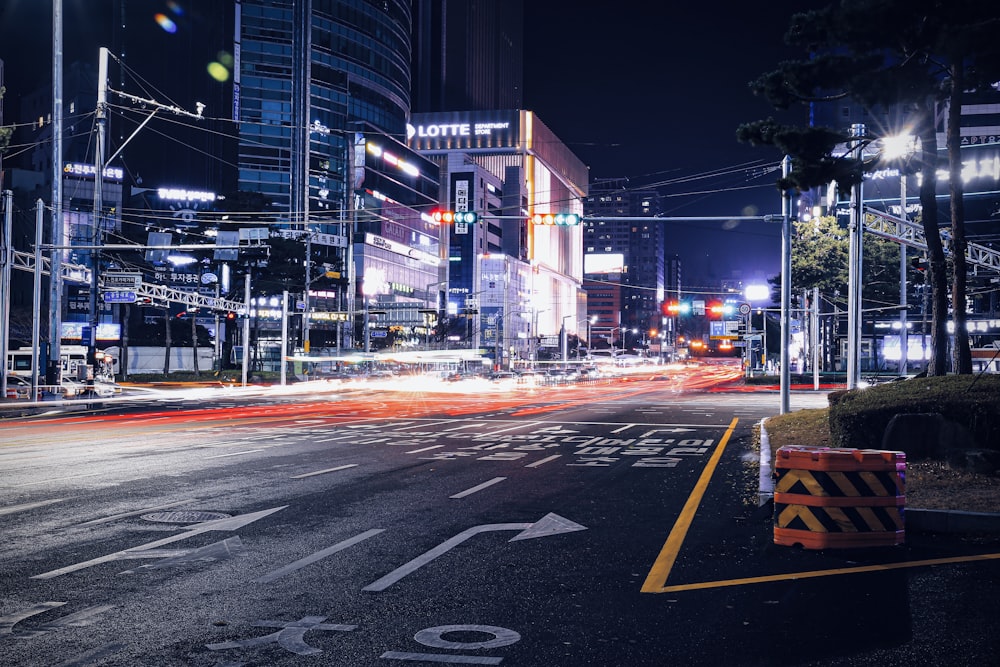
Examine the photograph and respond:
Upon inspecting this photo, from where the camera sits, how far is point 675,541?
30.2 feet

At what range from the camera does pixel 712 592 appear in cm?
706

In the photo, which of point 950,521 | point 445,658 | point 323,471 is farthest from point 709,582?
point 323,471

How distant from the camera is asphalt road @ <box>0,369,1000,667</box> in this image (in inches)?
223

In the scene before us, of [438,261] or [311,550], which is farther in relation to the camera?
[438,261]

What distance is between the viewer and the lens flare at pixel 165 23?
100688mm

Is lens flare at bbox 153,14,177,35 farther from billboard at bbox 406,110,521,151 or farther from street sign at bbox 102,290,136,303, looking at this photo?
billboard at bbox 406,110,521,151

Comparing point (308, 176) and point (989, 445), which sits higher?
point (308, 176)

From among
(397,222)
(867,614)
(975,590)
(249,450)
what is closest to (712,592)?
(867,614)

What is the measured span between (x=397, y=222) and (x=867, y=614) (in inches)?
4706

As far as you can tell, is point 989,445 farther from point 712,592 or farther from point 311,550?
point 311,550

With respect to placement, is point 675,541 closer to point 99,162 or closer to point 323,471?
point 323,471

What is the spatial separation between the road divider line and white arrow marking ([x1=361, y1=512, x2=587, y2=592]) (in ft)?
3.87

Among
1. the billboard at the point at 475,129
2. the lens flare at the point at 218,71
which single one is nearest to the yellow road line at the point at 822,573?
the lens flare at the point at 218,71

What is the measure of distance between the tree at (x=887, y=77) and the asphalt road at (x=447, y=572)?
254 inches
